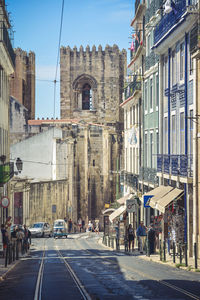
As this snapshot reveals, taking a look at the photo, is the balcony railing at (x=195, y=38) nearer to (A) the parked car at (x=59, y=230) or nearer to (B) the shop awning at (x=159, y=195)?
(B) the shop awning at (x=159, y=195)

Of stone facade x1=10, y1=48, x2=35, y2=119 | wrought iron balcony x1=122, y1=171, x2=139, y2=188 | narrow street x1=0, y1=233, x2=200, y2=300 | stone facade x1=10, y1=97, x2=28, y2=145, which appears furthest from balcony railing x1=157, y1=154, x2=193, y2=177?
stone facade x1=10, y1=48, x2=35, y2=119

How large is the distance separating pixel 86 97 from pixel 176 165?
58.7 metres

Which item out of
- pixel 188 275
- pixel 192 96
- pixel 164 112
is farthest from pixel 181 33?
pixel 188 275

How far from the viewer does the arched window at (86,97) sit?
82938mm

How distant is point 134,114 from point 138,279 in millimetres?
25158

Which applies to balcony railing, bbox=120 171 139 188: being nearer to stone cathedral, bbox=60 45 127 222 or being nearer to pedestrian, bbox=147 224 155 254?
pedestrian, bbox=147 224 155 254

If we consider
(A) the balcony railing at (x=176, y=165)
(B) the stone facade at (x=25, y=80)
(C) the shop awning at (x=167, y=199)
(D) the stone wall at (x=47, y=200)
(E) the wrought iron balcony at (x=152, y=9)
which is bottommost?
(D) the stone wall at (x=47, y=200)

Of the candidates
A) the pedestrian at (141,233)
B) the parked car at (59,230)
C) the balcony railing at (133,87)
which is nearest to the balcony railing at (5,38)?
the balcony railing at (133,87)

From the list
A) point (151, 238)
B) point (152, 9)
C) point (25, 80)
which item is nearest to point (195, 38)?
point (151, 238)

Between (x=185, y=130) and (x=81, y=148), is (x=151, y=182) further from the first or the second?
(x=81, y=148)

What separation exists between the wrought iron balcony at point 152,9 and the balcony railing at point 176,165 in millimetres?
6960

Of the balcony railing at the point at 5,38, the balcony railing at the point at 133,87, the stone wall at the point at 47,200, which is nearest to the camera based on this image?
the balcony railing at the point at 5,38

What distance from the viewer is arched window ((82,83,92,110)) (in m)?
82.9

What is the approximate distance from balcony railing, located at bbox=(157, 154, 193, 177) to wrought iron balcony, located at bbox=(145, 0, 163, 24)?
22.8 feet
